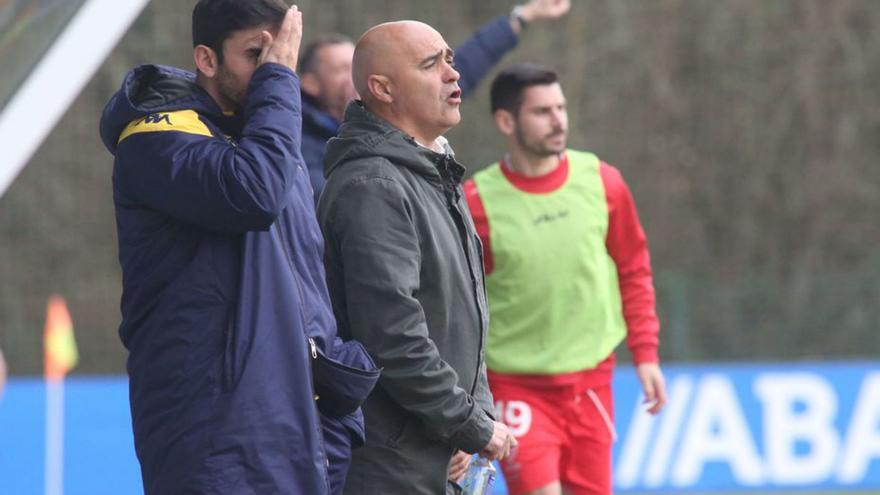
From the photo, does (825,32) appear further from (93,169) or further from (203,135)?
(203,135)

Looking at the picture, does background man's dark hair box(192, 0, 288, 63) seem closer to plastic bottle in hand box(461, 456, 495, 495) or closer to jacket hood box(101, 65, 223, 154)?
jacket hood box(101, 65, 223, 154)

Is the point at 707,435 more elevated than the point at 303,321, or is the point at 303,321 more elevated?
the point at 303,321

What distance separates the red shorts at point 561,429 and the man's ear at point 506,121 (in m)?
0.89

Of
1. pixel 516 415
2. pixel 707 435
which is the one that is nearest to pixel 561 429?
pixel 516 415

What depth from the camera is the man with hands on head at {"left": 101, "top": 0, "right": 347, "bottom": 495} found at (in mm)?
3223

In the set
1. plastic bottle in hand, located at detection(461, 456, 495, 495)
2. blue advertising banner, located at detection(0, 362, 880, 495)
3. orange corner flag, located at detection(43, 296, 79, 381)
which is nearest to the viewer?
plastic bottle in hand, located at detection(461, 456, 495, 495)

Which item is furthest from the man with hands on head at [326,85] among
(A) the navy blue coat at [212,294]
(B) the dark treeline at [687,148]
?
(B) the dark treeline at [687,148]

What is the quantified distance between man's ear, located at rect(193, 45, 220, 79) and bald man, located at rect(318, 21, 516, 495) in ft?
1.55

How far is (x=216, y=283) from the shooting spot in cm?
327

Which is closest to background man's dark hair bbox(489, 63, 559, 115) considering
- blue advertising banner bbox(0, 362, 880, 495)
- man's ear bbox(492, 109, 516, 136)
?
man's ear bbox(492, 109, 516, 136)

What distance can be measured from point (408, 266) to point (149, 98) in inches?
27.8

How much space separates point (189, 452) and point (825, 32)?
12.8 meters

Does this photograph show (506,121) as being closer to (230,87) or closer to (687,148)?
(230,87)

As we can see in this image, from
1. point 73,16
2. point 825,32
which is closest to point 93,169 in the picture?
point 825,32
